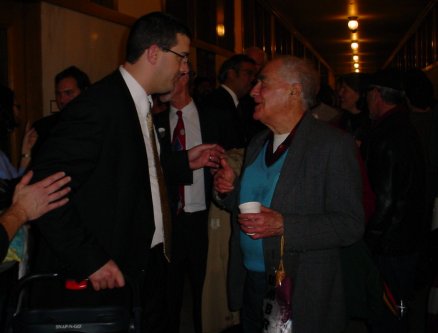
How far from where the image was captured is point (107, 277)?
2.15 meters

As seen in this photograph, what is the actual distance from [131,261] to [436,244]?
1.87 meters

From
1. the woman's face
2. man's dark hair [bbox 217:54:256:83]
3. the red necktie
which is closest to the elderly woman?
the red necktie

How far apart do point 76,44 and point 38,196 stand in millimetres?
3782

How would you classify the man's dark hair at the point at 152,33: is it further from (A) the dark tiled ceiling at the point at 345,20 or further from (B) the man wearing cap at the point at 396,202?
(A) the dark tiled ceiling at the point at 345,20

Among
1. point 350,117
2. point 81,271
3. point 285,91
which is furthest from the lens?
point 350,117

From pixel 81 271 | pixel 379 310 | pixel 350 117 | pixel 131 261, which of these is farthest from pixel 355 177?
pixel 350 117

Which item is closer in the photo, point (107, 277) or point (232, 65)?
point (107, 277)

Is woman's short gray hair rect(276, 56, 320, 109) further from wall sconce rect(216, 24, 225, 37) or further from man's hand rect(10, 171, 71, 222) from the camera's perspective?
wall sconce rect(216, 24, 225, 37)

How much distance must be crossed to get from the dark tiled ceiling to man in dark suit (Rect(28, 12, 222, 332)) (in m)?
13.8

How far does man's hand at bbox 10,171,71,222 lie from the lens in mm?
1975

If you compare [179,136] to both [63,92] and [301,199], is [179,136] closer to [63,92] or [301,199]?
[63,92]

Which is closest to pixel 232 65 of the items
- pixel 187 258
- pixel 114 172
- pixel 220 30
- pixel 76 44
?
pixel 76 44

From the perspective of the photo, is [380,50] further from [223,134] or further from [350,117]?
[223,134]

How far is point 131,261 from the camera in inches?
92.7
